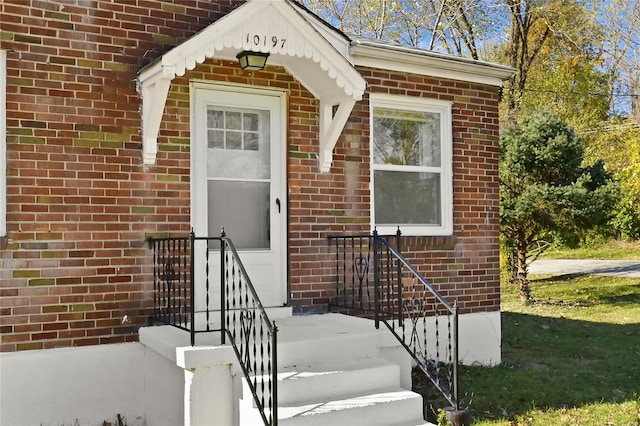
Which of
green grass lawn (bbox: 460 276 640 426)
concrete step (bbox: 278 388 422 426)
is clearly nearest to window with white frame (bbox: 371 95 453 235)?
green grass lawn (bbox: 460 276 640 426)

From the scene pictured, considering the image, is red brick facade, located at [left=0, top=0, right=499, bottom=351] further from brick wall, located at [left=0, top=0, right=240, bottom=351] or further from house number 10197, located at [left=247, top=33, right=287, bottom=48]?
house number 10197, located at [left=247, top=33, right=287, bottom=48]

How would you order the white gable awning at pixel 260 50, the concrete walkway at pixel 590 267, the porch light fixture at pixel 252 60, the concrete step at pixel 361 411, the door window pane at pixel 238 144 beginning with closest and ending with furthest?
the concrete step at pixel 361 411
the white gable awning at pixel 260 50
the porch light fixture at pixel 252 60
the door window pane at pixel 238 144
the concrete walkway at pixel 590 267

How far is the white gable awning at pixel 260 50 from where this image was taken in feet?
16.9

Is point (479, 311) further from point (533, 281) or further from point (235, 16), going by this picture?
point (533, 281)

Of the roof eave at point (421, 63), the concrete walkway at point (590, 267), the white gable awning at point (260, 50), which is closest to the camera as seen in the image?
the white gable awning at point (260, 50)

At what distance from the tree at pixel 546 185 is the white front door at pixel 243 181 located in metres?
7.84

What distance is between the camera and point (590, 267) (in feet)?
63.7

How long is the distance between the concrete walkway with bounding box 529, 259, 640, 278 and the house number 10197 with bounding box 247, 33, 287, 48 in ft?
46.8

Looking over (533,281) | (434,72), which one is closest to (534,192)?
(533,281)

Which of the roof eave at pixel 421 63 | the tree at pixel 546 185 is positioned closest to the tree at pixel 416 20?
the tree at pixel 546 185

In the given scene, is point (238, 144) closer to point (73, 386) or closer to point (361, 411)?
point (73, 386)

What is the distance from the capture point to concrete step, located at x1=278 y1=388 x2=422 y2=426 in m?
4.47

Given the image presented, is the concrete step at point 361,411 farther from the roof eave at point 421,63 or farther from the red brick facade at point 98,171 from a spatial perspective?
the roof eave at point 421,63

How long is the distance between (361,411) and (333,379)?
1.17ft
